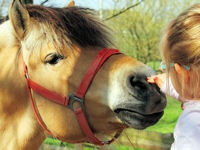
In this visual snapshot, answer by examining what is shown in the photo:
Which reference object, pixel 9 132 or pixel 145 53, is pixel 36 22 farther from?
pixel 145 53

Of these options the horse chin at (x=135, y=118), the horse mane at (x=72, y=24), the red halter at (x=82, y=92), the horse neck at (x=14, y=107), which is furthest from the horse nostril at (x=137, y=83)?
the horse neck at (x=14, y=107)

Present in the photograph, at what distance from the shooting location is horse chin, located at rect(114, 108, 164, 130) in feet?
Answer: 5.18

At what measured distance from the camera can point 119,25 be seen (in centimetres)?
1044

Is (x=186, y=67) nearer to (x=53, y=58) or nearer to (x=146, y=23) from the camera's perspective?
(x=53, y=58)

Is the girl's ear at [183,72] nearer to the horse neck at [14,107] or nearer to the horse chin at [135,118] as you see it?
the horse chin at [135,118]

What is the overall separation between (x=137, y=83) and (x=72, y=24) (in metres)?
0.73

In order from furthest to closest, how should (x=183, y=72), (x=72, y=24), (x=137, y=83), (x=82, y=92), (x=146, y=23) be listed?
1. (x=146, y=23)
2. (x=72, y=24)
3. (x=82, y=92)
4. (x=137, y=83)
5. (x=183, y=72)

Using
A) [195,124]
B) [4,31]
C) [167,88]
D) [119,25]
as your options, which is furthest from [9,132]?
[119,25]

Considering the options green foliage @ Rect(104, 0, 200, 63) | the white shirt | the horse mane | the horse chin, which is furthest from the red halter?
green foliage @ Rect(104, 0, 200, 63)

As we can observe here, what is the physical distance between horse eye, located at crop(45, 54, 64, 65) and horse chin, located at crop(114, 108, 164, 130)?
0.59 m

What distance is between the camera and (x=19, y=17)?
70.7 inches

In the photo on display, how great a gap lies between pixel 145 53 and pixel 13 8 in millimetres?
9408

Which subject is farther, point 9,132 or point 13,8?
point 9,132

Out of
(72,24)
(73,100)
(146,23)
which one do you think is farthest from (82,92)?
(146,23)
